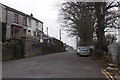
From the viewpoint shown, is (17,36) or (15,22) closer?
(17,36)

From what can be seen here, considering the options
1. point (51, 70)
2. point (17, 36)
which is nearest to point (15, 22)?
point (17, 36)

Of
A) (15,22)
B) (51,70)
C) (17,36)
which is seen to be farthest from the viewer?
(15,22)

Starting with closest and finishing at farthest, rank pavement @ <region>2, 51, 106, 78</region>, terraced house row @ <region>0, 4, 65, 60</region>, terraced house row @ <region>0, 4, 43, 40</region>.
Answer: pavement @ <region>2, 51, 106, 78</region>, terraced house row @ <region>0, 4, 65, 60</region>, terraced house row @ <region>0, 4, 43, 40</region>

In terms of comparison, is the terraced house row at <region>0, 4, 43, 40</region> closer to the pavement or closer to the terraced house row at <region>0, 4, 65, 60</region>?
the terraced house row at <region>0, 4, 65, 60</region>

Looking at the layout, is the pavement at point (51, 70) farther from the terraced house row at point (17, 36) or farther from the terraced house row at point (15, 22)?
the terraced house row at point (15, 22)

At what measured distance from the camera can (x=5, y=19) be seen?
3466 centimetres

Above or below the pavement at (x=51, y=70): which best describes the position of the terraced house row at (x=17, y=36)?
above

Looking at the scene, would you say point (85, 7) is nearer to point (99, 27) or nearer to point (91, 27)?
point (99, 27)

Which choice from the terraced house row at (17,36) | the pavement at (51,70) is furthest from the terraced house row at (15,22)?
the pavement at (51,70)

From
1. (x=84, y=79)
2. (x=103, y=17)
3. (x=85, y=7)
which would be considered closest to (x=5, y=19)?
(x=85, y=7)

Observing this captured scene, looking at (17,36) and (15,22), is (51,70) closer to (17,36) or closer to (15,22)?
(17,36)

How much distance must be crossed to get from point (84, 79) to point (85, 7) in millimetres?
16734

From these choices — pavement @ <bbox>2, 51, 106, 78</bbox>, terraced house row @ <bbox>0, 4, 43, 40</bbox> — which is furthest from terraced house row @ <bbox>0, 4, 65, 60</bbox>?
pavement @ <bbox>2, 51, 106, 78</bbox>

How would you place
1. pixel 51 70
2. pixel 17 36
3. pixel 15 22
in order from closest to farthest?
pixel 51 70 < pixel 17 36 < pixel 15 22
